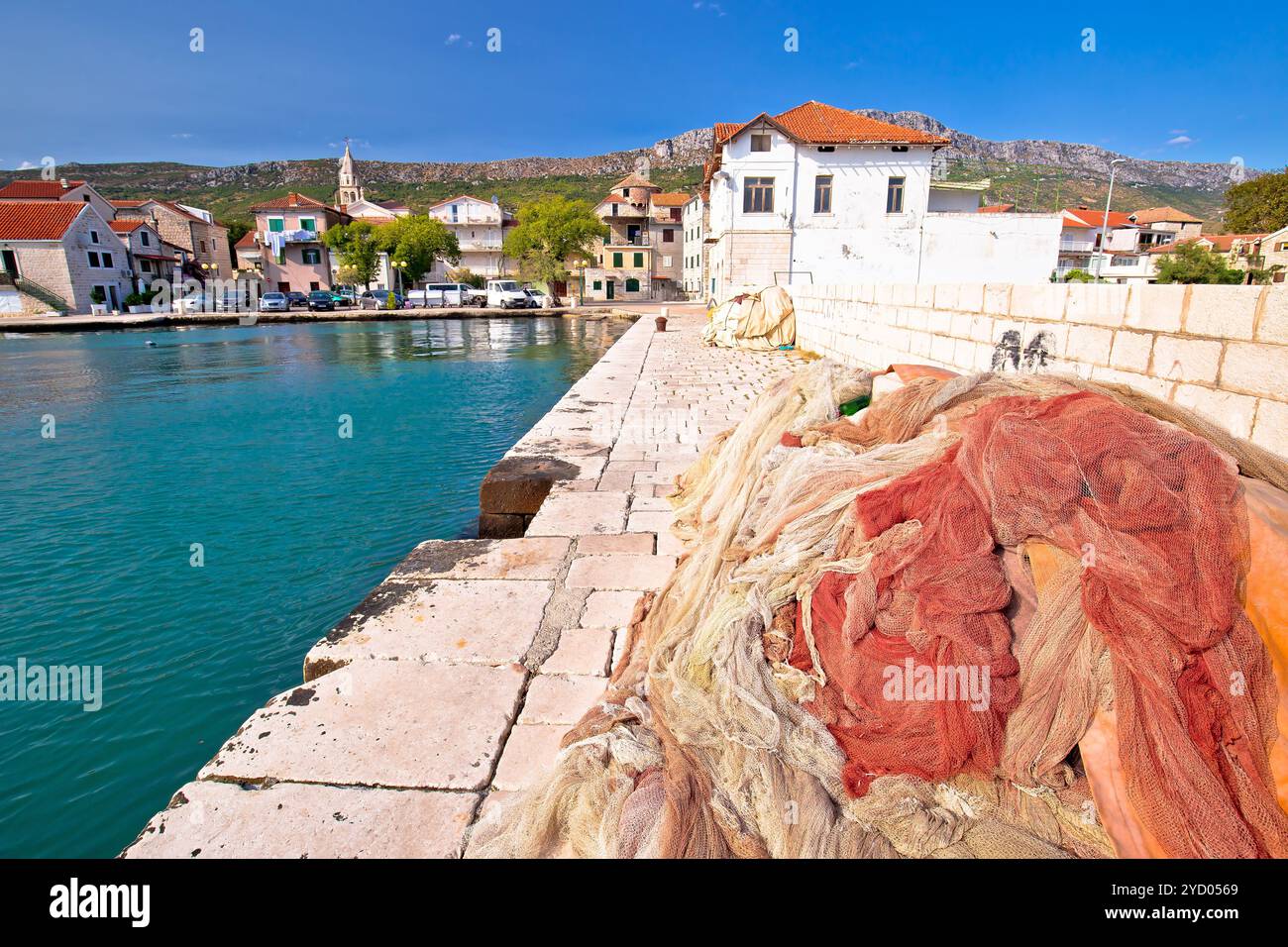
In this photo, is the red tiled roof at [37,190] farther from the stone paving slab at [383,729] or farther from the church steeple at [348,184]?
the stone paving slab at [383,729]

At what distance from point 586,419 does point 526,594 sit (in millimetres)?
4894

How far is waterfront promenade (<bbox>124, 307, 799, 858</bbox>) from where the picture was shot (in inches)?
83.4

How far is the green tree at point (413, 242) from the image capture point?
4453 cm

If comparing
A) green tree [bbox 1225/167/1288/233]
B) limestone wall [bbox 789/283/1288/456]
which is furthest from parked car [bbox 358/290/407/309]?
green tree [bbox 1225/167/1288/233]

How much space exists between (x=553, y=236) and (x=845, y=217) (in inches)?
854

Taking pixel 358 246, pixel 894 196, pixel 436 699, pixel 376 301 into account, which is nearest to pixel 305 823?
pixel 436 699

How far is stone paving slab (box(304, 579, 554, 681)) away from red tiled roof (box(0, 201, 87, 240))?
45.4m

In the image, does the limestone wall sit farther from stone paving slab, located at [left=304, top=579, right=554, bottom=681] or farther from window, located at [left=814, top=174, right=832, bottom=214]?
window, located at [left=814, top=174, right=832, bottom=214]

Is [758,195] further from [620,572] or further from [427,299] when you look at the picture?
Answer: [620,572]

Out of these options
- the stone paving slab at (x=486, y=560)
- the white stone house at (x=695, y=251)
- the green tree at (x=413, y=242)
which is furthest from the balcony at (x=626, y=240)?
the stone paving slab at (x=486, y=560)

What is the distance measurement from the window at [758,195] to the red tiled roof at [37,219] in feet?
117

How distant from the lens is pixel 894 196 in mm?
31734

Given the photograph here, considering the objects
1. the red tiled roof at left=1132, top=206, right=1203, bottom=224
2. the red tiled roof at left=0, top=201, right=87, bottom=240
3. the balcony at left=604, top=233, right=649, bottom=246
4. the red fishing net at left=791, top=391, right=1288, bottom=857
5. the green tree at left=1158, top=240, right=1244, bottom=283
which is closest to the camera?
the red fishing net at left=791, top=391, right=1288, bottom=857
